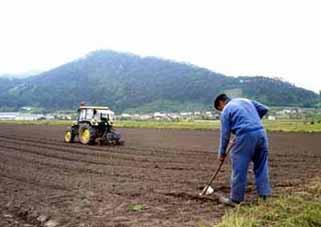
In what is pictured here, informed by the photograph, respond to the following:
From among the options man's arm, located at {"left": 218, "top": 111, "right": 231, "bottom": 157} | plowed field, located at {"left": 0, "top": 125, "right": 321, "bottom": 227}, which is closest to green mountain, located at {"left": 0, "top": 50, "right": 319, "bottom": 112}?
plowed field, located at {"left": 0, "top": 125, "right": 321, "bottom": 227}

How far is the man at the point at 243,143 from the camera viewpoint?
283 inches

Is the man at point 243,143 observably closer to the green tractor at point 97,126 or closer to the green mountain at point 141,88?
the green tractor at point 97,126

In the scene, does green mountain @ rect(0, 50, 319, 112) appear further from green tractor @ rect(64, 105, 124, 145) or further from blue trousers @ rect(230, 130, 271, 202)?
blue trousers @ rect(230, 130, 271, 202)

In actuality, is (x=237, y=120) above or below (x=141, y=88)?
below

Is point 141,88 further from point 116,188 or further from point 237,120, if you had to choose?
point 237,120

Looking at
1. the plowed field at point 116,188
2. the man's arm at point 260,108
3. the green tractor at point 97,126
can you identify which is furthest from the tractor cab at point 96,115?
the man's arm at point 260,108

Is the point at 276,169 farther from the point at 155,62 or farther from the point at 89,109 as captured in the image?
the point at 155,62

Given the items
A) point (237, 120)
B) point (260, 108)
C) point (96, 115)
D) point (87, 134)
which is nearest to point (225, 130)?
point (237, 120)

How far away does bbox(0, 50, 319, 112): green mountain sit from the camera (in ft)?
428

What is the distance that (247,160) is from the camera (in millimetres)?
7219

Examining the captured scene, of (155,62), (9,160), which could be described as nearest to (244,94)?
(155,62)

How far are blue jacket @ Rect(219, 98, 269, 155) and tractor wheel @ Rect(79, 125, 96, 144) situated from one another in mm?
16166

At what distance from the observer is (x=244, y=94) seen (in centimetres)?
12331

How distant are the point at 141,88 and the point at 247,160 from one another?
452 ft
